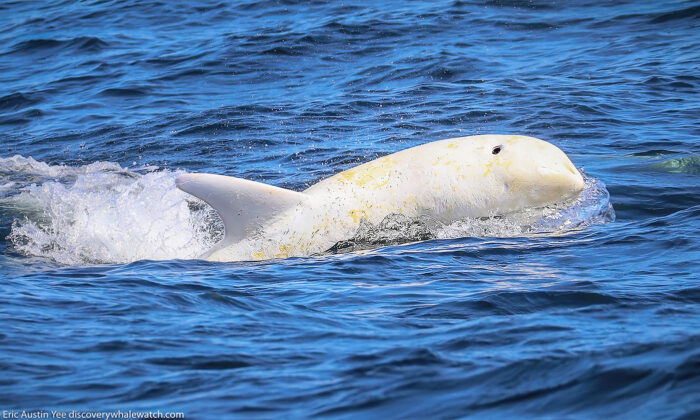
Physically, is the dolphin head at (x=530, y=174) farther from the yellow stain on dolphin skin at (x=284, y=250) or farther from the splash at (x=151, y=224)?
the yellow stain on dolphin skin at (x=284, y=250)

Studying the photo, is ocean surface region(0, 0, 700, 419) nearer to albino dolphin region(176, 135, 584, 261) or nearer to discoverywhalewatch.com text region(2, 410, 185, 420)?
discoverywhalewatch.com text region(2, 410, 185, 420)

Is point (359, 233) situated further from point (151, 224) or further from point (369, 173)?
point (151, 224)

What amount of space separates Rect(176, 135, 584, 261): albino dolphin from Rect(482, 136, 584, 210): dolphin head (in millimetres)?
10

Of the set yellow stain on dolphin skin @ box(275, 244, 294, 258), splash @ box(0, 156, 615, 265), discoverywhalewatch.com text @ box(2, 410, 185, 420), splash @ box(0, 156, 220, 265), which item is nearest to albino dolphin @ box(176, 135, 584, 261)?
yellow stain on dolphin skin @ box(275, 244, 294, 258)

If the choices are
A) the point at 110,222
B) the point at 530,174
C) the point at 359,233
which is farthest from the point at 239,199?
the point at 530,174

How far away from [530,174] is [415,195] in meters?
1.18

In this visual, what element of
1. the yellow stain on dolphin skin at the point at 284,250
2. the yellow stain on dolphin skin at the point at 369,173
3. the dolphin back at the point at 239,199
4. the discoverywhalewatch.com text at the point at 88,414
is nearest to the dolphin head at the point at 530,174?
the yellow stain on dolphin skin at the point at 369,173

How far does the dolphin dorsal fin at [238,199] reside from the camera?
27.7ft

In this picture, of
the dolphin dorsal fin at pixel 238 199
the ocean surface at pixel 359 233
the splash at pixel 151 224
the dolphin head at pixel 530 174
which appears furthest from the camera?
the splash at pixel 151 224

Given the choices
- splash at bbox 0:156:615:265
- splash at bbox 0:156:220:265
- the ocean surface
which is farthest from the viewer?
splash at bbox 0:156:220:265

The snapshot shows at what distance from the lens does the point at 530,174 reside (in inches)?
359

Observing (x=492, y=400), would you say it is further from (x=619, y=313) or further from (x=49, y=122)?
(x=49, y=122)

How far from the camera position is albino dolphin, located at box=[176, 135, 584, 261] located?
29.6 ft

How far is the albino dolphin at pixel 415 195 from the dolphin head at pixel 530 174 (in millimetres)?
10
